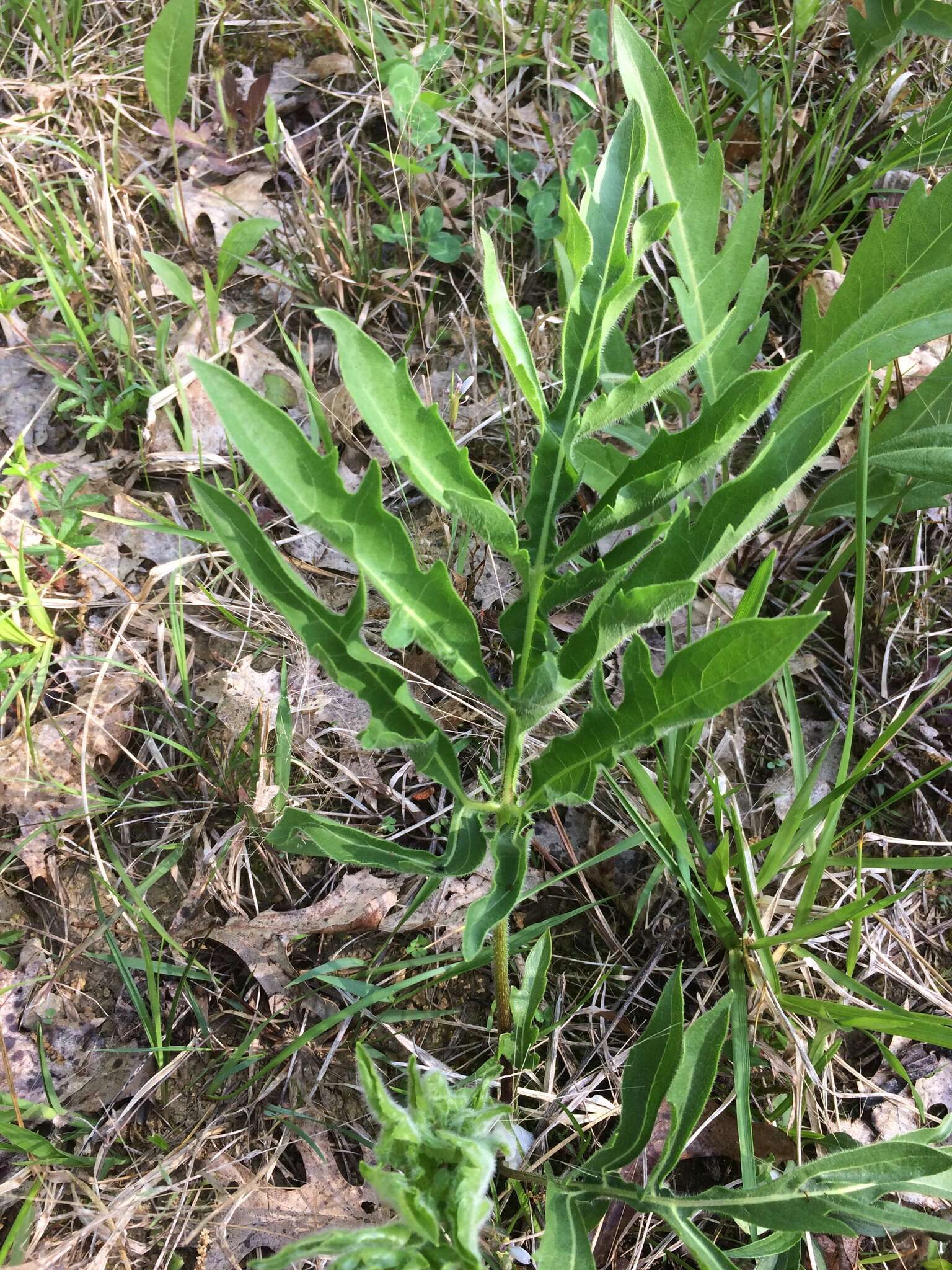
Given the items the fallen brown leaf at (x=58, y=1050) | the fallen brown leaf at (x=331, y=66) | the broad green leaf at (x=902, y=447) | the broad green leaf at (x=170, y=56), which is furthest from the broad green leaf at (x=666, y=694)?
the fallen brown leaf at (x=331, y=66)

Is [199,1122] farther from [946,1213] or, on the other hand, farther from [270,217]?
[270,217]

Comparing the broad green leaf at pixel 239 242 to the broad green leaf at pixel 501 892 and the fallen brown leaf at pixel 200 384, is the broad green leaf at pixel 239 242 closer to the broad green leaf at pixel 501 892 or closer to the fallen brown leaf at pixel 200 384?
the fallen brown leaf at pixel 200 384

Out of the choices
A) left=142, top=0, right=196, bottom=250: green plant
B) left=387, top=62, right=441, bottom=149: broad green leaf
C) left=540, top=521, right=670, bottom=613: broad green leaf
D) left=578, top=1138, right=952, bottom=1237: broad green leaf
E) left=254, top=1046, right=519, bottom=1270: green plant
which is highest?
left=142, top=0, right=196, bottom=250: green plant

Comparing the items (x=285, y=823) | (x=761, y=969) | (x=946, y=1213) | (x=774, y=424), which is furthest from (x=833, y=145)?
(x=946, y=1213)

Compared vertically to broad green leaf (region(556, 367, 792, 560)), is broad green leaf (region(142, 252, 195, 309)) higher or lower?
higher

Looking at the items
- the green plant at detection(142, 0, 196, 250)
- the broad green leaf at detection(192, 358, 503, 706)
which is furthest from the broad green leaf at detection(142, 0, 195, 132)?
the broad green leaf at detection(192, 358, 503, 706)

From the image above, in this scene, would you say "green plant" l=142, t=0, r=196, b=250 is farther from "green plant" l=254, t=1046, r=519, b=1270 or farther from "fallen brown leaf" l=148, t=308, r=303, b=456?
"green plant" l=254, t=1046, r=519, b=1270
